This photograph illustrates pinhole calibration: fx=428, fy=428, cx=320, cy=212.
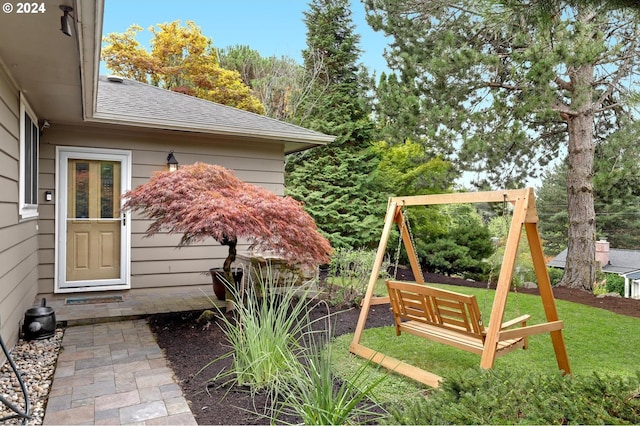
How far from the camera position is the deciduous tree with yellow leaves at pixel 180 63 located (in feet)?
50.8

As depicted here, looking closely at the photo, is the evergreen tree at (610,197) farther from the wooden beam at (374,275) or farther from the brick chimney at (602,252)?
the wooden beam at (374,275)

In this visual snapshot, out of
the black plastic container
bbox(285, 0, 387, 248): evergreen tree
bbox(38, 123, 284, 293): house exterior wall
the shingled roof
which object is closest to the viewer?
the black plastic container

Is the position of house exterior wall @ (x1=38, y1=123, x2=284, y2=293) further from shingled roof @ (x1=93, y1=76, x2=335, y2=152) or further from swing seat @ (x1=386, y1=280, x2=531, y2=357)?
swing seat @ (x1=386, y1=280, x2=531, y2=357)

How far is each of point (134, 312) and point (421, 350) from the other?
3.25 meters

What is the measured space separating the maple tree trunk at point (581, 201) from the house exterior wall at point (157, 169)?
5.70 meters

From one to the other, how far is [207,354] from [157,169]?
349 cm

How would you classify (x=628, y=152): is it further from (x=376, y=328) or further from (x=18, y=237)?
(x=18, y=237)

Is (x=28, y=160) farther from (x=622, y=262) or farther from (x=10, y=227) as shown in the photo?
(x=622, y=262)

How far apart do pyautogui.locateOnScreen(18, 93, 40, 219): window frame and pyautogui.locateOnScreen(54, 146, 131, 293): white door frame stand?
31cm

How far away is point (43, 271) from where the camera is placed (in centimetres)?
557

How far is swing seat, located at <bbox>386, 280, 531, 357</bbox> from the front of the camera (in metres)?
2.90

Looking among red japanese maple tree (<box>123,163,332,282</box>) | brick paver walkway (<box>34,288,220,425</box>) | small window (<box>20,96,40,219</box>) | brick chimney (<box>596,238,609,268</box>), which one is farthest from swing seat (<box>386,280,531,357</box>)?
brick chimney (<box>596,238,609,268</box>)

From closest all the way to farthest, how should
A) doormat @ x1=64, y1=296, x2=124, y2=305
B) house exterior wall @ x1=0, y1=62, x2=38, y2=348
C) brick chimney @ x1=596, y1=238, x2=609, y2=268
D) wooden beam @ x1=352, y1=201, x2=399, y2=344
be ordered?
1. house exterior wall @ x1=0, y1=62, x2=38, y2=348
2. wooden beam @ x1=352, y1=201, x2=399, y2=344
3. doormat @ x1=64, y1=296, x2=124, y2=305
4. brick chimney @ x1=596, y1=238, x2=609, y2=268

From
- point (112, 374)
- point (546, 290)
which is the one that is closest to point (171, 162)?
point (112, 374)
